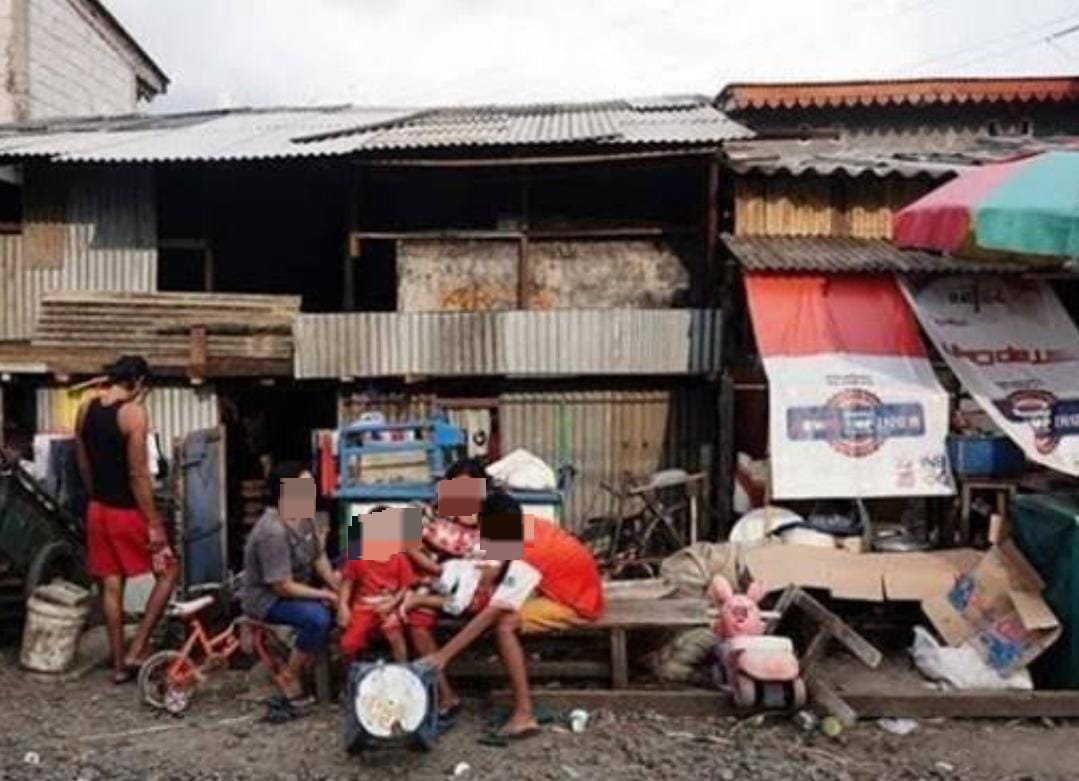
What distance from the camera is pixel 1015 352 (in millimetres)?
9250

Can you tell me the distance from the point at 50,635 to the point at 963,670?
249 inches

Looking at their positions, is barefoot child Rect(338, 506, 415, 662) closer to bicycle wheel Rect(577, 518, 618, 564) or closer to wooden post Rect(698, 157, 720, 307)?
bicycle wheel Rect(577, 518, 618, 564)

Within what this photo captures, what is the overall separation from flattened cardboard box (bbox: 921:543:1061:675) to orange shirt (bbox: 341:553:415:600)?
384cm

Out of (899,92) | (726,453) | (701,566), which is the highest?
(899,92)

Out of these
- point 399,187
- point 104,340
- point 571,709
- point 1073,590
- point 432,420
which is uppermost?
point 399,187

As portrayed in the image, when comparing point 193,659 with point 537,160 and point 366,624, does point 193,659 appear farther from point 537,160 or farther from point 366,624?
point 537,160

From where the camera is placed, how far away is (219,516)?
10352mm

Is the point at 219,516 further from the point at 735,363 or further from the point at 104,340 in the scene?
the point at 735,363

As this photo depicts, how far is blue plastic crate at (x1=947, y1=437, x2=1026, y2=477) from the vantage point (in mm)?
8844

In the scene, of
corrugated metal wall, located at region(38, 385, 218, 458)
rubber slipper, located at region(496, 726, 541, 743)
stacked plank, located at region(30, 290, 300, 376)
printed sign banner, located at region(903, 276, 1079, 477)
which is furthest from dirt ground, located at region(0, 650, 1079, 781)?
stacked plank, located at region(30, 290, 300, 376)

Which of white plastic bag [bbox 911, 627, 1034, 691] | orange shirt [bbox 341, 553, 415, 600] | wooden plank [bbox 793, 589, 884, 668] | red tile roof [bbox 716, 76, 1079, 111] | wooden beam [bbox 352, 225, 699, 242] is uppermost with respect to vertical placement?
red tile roof [bbox 716, 76, 1079, 111]

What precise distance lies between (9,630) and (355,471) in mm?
3100

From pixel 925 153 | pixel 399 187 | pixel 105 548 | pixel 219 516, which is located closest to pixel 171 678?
pixel 105 548

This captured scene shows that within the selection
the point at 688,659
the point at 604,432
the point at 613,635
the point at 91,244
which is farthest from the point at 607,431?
the point at 91,244
